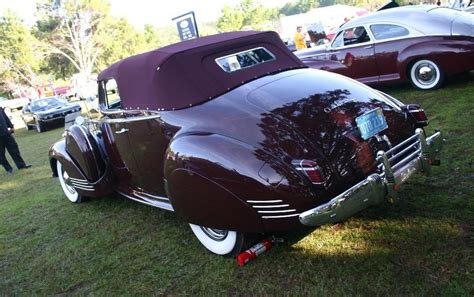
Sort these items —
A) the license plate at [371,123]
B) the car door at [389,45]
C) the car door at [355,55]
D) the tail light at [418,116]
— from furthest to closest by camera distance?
the car door at [355,55] → the car door at [389,45] → the tail light at [418,116] → the license plate at [371,123]

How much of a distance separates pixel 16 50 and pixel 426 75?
121 ft

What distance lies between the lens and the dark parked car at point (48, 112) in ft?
53.9

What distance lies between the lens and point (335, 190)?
2.71 metres

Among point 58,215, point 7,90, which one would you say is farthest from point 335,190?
point 7,90

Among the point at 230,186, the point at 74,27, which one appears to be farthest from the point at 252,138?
the point at 74,27

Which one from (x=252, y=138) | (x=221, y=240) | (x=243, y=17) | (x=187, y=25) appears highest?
(x=187, y=25)

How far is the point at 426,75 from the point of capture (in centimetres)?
714

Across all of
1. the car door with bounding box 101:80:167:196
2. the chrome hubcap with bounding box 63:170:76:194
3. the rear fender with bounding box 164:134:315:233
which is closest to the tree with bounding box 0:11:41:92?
the chrome hubcap with bounding box 63:170:76:194

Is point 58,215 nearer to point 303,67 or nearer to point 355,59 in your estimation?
point 303,67

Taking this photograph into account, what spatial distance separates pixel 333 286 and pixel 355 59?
6.01 meters

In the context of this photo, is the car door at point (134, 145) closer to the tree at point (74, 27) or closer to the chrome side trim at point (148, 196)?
the chrome side trim at point (148, 196)

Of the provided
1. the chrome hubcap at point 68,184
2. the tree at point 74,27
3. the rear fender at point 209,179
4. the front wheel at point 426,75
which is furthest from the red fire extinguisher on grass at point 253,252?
the tree at point 74,27

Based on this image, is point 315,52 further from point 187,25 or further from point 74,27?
point 74,27

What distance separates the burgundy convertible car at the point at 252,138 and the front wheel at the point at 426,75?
13.2 feet
